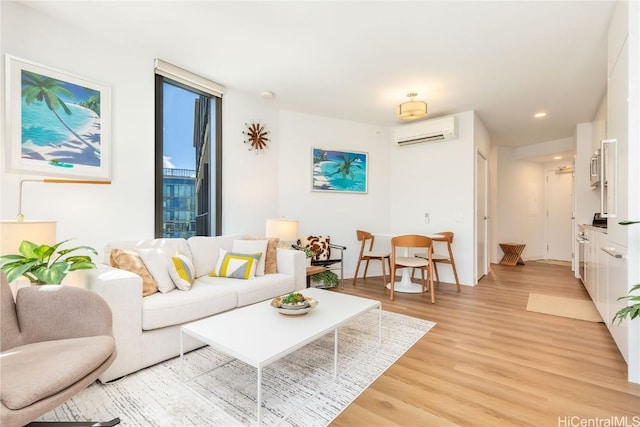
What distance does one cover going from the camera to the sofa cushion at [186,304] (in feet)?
6.54

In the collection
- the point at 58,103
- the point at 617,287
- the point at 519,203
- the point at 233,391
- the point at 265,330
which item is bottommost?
the point at 233,391

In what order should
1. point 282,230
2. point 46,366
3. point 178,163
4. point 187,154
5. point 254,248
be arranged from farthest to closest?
point 282,230
point 187,154
point 178,163
point 254,248
point 46,366

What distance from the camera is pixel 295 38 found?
255 cm

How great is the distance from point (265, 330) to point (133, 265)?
1.21 meters

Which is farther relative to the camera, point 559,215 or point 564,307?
point 559,215

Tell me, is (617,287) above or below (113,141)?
below

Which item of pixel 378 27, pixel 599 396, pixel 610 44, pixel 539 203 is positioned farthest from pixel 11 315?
pixel 539 203

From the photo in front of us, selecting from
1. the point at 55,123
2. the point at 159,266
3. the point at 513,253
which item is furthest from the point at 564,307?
the point at 55,123

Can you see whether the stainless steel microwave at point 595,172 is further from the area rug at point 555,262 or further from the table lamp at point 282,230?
the table lamp at point 282,230

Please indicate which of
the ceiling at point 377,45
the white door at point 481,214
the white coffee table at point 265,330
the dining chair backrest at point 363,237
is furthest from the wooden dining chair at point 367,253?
the white coffee table at point 265,330

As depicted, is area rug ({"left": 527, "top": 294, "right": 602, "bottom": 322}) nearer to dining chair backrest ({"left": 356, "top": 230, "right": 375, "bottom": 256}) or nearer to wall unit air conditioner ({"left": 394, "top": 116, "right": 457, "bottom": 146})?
dining chair backrest ({"left": 356, "top": 230, "right": 375, "bottom": 256})

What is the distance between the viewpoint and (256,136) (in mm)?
3990

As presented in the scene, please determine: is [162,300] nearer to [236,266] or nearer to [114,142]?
[236,266]

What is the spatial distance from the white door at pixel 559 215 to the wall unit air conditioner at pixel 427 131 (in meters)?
4.31
